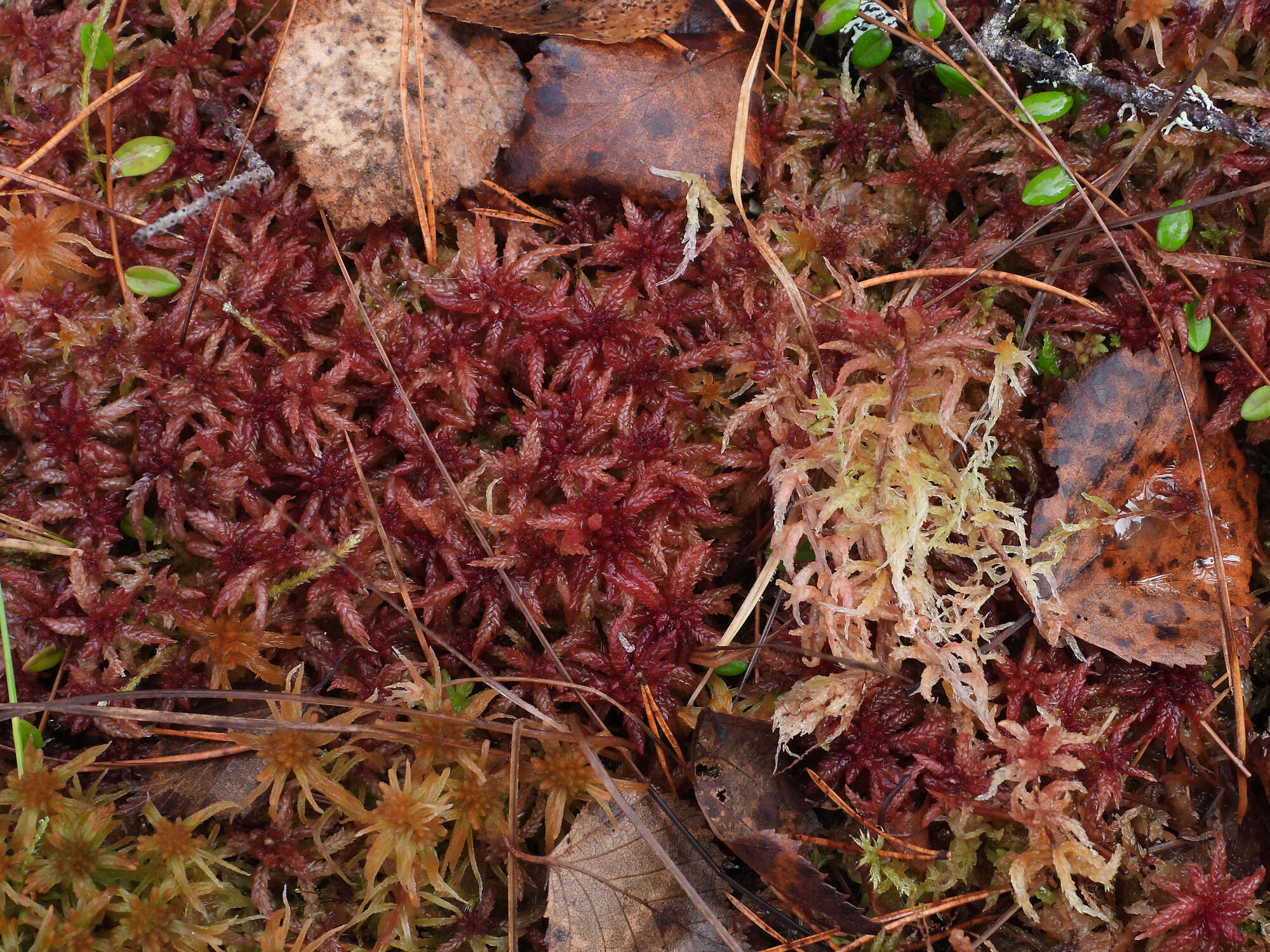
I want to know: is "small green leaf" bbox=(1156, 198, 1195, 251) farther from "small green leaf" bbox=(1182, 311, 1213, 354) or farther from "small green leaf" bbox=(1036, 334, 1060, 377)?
"small green leaf" bbox=(1036, 334, 1060, 377)

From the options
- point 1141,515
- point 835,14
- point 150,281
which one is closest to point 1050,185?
point 835,14

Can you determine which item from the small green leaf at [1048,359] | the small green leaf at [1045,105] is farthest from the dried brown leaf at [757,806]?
the small green leaf at [1045,105]

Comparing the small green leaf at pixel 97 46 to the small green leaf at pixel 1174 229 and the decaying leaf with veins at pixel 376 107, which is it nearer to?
the decaying leaf with veins at pixel 376 107

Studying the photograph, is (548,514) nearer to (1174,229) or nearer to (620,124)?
(620,124)

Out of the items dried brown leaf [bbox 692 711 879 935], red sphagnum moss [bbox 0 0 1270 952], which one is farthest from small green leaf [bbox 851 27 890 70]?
dried brown leaf [bbox 692 711 879 935]

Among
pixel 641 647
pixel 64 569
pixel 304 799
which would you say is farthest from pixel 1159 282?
pixel 64 569
